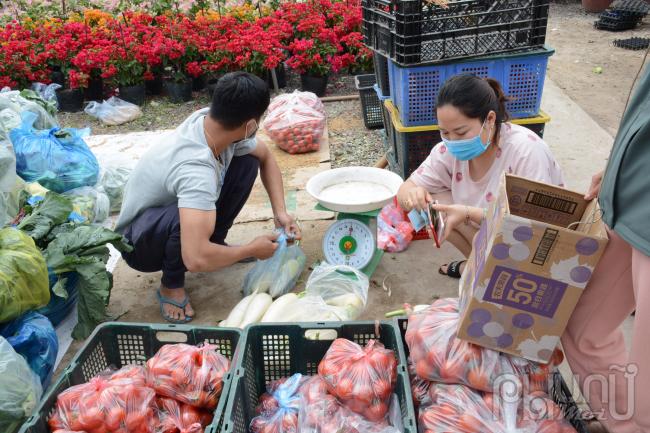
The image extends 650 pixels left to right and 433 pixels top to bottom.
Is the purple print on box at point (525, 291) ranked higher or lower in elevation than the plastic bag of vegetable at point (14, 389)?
higher

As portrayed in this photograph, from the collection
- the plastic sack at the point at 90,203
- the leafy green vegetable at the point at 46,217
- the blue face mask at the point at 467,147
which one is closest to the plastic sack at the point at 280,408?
the blue face mask at the point at 467,147

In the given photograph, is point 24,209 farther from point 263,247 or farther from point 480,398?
point 480,398

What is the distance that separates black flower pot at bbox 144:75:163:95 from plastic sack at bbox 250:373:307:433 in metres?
5.54

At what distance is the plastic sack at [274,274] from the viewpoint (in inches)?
115

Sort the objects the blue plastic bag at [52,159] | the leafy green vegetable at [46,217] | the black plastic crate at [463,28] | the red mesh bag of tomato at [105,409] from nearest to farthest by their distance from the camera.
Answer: the red mesh bag of tomato at [105,409] < the leafy green vegetable at [46,217] < the black plastic crate at [463,28] < the blue plastic bag at [52,159]

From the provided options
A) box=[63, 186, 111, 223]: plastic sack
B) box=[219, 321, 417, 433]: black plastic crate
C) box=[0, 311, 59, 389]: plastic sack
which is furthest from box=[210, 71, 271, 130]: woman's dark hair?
box=[63, 186, 111, 223]: plastic sack

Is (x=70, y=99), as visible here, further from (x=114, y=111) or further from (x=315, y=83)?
(x=315, y=83)

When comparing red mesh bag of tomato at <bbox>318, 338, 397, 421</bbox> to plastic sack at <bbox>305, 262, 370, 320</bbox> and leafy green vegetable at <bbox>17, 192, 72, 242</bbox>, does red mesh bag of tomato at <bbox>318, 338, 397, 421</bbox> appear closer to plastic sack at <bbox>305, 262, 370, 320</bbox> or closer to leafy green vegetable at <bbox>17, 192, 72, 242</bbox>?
plastic sack at <bbox>305, 262, 370, 320</bbox>

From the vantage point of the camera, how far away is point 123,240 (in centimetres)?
278

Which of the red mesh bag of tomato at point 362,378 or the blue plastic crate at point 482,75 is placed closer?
the red mesh bag of tomato at point 362,378

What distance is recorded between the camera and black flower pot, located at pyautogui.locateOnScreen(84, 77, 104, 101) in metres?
6.53

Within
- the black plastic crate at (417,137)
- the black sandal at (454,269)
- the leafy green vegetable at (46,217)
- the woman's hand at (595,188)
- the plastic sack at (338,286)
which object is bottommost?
the black sandal at (454,269)

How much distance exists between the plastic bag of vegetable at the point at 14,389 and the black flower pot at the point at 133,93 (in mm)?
4766

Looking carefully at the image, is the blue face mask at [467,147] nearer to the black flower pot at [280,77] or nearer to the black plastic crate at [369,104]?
the black plastic crate at [369,104]
